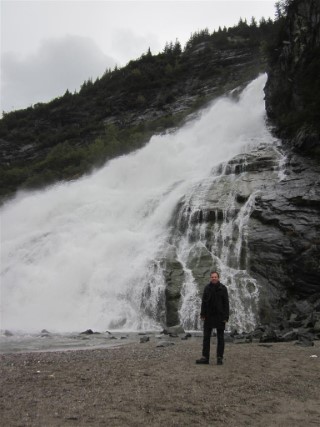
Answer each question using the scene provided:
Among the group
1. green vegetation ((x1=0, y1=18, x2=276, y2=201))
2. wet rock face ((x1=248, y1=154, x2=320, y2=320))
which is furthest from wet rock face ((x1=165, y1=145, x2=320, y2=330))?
green vegetation ((x1=0, y1=18, x2=276, y2=201))

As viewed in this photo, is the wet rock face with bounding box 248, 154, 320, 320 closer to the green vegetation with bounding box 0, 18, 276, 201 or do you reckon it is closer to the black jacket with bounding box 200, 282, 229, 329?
the black jacket with bounding box 200, 282, 229, 329

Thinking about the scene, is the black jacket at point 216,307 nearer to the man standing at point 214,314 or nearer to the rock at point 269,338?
the man standing at point 214,314

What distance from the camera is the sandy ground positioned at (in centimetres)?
560

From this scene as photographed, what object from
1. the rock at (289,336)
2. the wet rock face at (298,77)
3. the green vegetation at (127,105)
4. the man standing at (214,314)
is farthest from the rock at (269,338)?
the green vegetation at (127,105)

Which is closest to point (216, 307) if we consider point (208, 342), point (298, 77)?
point (208, 342)

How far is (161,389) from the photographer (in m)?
6.88

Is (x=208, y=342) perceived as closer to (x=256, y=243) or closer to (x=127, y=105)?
(x=256, y=243)

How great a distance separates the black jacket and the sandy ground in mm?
870

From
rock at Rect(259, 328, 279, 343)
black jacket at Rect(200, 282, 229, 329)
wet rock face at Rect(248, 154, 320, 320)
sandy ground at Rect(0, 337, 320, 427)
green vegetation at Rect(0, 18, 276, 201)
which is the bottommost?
sandy ground at Rect(0, 337, 320, 427)

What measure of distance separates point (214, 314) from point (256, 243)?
1203 centimetres

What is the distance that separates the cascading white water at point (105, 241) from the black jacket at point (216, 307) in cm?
933

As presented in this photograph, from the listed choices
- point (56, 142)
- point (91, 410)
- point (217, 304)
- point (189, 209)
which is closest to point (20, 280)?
point (189, 209)

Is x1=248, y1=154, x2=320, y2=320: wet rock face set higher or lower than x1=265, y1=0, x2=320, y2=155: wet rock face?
lower

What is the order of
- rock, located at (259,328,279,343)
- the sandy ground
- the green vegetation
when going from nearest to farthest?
1. the sandy ground
2. rock, located at (259,328,279,343)
3. the green vegetation
